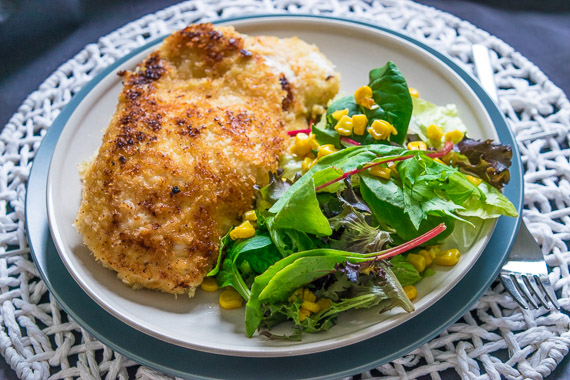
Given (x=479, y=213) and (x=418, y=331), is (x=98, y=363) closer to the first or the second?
(x=418, y=331)

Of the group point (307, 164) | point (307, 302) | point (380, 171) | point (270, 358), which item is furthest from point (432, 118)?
point (270, 358)

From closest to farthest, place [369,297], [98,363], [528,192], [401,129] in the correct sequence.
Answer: [369,297], [98,363], [401,129], [528,192]

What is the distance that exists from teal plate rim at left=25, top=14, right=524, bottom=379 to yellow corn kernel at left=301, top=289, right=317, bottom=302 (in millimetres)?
276

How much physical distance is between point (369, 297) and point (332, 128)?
1.20 m

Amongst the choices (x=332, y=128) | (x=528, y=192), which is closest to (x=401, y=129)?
(x=332, y=128)

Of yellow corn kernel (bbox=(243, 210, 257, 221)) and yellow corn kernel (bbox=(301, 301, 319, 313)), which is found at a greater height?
yellow corn kernel (bbox=(243, 210, 257, 221))

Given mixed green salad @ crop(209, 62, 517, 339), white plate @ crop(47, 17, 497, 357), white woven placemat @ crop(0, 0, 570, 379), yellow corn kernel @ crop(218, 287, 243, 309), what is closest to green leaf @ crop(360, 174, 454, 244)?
mixed green salad @ crop(209, 62, 517, 339)

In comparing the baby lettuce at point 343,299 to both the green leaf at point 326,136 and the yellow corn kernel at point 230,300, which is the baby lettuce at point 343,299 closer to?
the yellow corn kernel at point 230,300

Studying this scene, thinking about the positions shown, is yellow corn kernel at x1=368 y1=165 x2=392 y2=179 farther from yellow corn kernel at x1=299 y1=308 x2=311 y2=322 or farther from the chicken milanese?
yellow corn kernel at x1=299 y1=308 x2=311 y2=322

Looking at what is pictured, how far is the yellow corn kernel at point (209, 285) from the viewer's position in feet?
10.3

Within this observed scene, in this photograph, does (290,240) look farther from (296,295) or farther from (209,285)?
(209,285)

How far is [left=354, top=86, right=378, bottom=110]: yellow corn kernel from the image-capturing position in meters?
3.47

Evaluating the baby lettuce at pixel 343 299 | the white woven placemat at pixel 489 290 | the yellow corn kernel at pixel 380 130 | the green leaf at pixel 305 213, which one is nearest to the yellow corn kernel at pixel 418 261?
the baby lettuce at pixel 343 299

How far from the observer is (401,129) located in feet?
11.2
